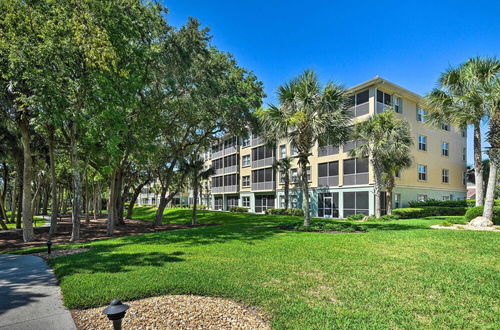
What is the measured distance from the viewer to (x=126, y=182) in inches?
1278

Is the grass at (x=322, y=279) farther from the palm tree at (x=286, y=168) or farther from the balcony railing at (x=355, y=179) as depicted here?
the palm tree at (x=286, y=168)

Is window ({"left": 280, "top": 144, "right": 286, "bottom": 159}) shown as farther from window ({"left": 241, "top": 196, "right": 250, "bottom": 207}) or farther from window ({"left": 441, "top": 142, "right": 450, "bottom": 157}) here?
Answer: window ({"left": 441, "top": 142, "right": 450, "bottom": 157})

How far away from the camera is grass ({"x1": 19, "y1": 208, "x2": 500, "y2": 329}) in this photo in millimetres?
4824

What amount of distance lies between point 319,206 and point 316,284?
25.1 meters

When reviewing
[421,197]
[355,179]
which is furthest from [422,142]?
[355,179]

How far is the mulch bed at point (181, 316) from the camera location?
4.60 meters

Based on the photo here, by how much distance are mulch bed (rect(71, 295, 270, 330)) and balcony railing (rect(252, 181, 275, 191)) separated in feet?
105

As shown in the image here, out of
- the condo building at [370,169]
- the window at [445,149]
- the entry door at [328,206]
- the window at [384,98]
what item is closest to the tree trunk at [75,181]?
the condo building at [370,169]

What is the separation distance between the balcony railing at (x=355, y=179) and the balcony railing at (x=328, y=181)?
1066 mm

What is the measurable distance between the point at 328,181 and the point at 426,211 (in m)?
9.00

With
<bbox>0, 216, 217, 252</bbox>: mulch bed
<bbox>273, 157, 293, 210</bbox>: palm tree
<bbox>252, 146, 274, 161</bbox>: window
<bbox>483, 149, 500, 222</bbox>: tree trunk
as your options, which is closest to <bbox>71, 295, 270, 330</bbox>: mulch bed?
<bbox>0, 216, 217, 252</bbox>: mulch bed

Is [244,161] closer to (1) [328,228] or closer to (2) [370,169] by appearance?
(2) [370,169]

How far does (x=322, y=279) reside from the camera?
261 inches

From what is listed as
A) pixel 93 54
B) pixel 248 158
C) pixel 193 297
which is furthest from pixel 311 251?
pixel 248 158
